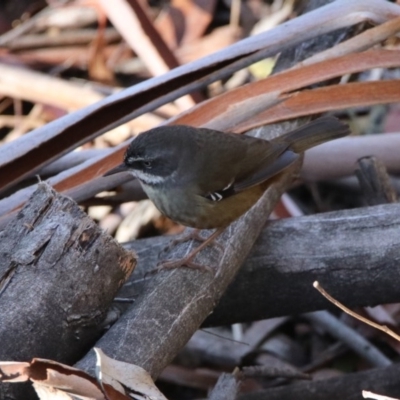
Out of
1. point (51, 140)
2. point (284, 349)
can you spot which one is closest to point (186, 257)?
point (51, 140)

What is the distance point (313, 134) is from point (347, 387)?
46.0 inches

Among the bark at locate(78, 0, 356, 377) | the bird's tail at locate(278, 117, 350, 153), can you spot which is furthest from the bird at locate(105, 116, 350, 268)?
the bark at locate(78, 0, 356, 377)

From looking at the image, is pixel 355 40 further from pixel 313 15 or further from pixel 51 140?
pixel 51 140

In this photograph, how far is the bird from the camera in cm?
394

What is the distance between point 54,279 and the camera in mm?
2979

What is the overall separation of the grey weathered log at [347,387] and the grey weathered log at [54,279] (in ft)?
3.76

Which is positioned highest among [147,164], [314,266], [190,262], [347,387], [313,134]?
[147,164]

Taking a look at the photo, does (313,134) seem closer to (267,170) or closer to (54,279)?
(267,170)

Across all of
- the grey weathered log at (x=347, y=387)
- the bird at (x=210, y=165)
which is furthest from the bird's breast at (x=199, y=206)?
the grey weathered log at (x=347, y=387)

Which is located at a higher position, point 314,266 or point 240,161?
point 240,161

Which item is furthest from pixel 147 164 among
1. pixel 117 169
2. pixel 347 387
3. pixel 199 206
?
pixel 347 387

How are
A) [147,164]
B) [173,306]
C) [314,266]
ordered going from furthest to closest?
[147,164]
[314,266]
[173,306]

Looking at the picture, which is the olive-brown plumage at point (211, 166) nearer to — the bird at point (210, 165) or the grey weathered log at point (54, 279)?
the bird at point (210, 165)

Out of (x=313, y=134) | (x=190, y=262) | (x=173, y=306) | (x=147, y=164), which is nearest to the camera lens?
(x=173, y=306)
